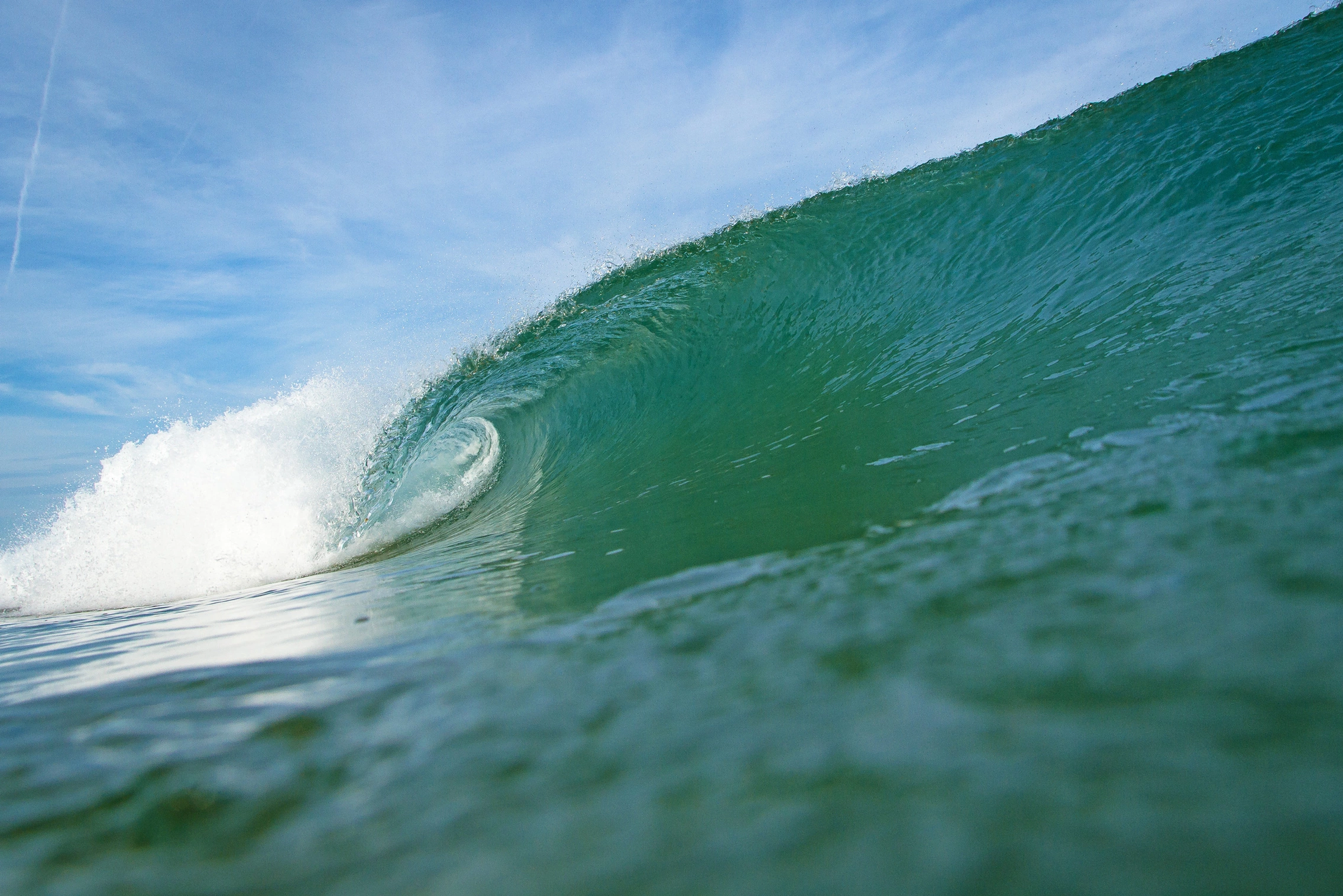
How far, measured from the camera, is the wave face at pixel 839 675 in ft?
2.41

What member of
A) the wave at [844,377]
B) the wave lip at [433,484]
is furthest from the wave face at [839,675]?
the wave lip at [433,484]

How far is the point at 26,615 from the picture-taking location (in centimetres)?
616

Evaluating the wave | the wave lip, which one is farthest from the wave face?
the wave lip

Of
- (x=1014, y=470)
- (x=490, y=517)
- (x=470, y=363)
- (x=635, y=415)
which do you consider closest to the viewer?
(x=1014, y=470)

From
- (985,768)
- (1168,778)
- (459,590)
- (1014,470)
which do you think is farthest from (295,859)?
(1014,470)

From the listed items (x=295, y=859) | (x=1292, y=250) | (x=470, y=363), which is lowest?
(x=295, y=859)

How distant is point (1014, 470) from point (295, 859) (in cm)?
204

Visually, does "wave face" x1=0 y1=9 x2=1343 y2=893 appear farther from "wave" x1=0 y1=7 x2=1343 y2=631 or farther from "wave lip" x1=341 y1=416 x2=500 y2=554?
"wave lip" x1=341 y1=416 x2=500 y2=554

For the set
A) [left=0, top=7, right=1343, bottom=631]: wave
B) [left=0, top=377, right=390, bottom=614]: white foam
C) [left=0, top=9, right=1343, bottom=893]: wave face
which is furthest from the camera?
[left=0, top=377, right=390, bottom=614]: white foam

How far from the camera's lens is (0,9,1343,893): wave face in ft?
2.41

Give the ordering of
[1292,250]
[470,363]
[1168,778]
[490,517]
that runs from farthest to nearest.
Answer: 1. [470,363]
2. [490,517]
3. [1292,250]
4. [1168,778]

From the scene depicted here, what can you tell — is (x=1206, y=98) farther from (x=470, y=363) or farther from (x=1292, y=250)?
(x=470, y=363)

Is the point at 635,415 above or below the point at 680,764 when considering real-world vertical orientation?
above

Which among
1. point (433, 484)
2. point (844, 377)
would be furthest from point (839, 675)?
point (433, 484)
